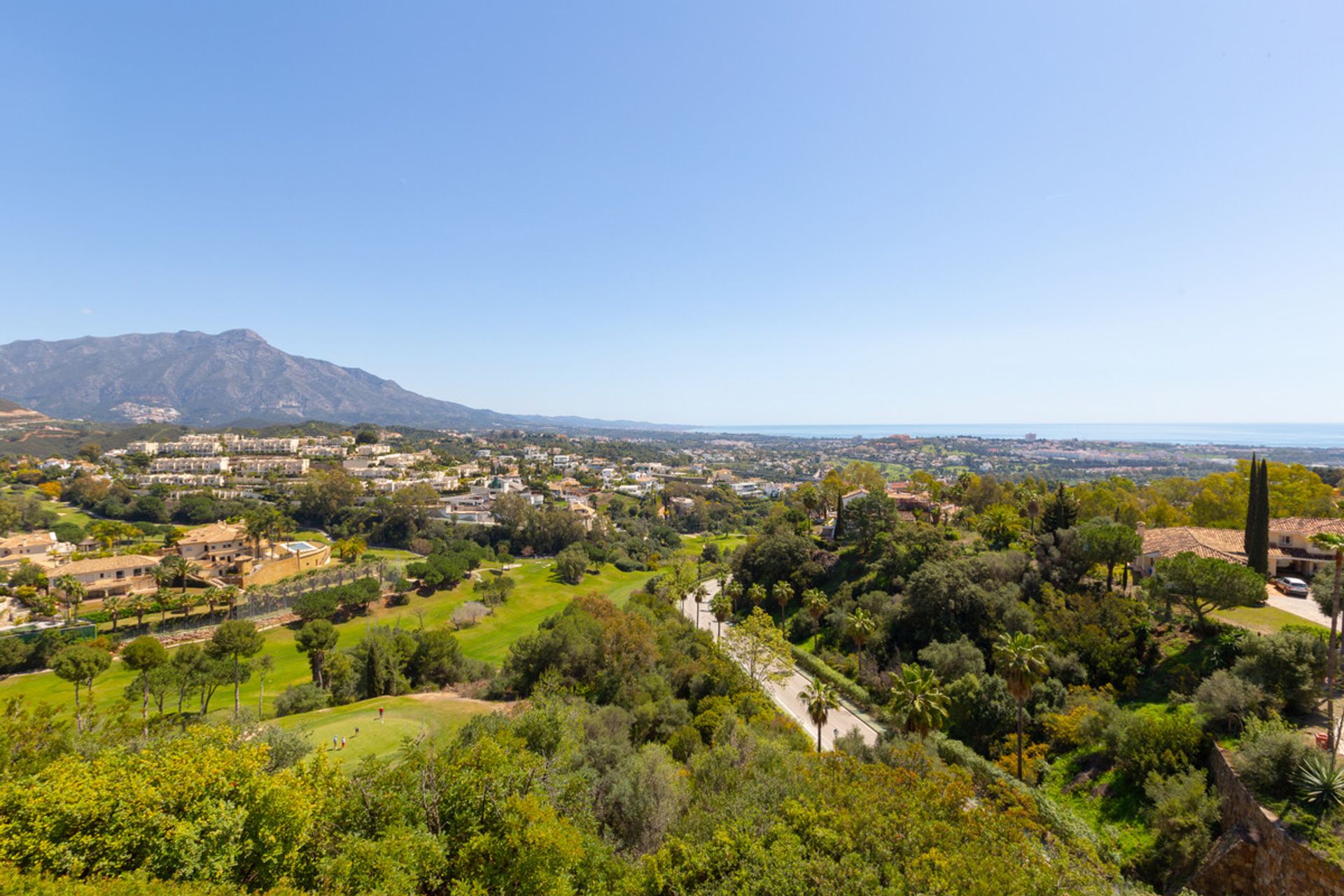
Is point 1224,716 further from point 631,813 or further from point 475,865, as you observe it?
point 475,865

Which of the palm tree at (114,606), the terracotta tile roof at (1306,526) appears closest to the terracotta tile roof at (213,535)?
the palm tree at (114,606)

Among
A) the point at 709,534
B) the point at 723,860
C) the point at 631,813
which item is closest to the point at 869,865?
the point at 723,860

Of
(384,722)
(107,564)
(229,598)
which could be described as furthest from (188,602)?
(384,722)

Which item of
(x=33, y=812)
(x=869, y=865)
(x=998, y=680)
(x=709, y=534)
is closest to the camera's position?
(x=33, y=812)

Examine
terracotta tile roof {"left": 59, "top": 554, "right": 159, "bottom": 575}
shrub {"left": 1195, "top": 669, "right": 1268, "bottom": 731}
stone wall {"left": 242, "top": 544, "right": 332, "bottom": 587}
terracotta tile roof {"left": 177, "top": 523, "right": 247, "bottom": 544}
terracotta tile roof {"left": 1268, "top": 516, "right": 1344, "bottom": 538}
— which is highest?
terracotta tile roof {"left": 1268, "top": 516, "right": 1344, "bottom": 538}

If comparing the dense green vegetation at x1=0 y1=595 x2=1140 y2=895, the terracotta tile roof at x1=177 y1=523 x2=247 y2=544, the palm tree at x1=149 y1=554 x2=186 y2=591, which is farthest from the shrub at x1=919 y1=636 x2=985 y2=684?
the terracotta tile roof at x1=177 y1=523 x2=247 y2=544

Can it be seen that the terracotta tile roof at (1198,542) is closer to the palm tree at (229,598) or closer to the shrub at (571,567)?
the shrub at (571,567)

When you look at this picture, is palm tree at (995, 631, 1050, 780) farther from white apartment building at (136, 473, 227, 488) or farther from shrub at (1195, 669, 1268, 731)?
white apartment building at (136, 473, 227, 488)
